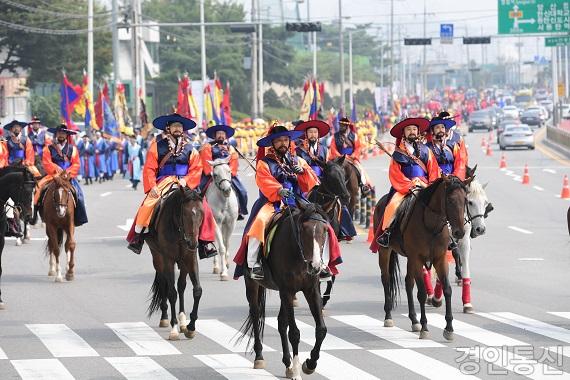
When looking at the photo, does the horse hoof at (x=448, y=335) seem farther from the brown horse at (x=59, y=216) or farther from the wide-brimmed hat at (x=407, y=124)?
the brown horse at (x=59, y=216)

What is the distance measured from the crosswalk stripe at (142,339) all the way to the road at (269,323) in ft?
0.04

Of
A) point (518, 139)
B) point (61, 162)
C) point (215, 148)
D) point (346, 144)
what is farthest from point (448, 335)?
point (518, 139)

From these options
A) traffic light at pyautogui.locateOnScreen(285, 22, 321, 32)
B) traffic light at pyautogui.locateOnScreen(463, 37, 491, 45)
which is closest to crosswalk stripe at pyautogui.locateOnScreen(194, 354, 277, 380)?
traffic light at pyautogui.locateOnScreen(285, 22, 321, 32)

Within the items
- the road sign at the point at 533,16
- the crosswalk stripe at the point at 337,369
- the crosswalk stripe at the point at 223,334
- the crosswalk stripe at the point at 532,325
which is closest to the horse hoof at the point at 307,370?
the crosswalk stripe at the point at 337,369

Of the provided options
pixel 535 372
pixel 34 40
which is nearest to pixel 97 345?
pixel 535 372

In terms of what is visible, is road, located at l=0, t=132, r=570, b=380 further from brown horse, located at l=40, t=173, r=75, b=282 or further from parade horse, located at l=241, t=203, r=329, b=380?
parade horse, located at l=241, t=203, r=329, b=380

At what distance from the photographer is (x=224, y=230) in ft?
74.8

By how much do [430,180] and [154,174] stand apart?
323 centimetres

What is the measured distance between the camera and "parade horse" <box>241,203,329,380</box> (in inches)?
505

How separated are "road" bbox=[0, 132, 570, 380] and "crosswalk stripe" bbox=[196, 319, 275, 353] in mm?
21

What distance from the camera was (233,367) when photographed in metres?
14.1

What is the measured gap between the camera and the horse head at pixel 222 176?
21.9 metres

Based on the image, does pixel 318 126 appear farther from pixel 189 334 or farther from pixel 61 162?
pixel 61 162

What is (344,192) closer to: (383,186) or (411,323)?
(411,323)
